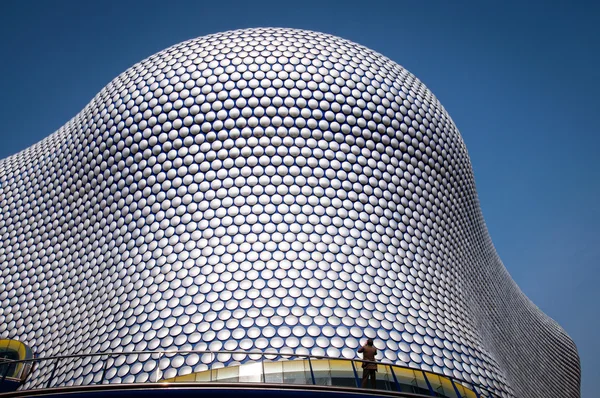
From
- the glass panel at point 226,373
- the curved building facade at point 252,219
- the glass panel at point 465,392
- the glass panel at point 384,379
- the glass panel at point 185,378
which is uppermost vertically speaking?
the curved building facade at point 252,219

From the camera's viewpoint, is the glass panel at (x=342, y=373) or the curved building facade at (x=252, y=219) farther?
the curved building facade at (x=252, y=219)

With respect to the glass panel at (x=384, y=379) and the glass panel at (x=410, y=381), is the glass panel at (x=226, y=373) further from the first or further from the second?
the glass panel at (x=410, y=381)

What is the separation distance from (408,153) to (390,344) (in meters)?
7.36

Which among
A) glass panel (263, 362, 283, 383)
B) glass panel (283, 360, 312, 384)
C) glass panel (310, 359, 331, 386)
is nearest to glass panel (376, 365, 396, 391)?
glass panel (310, 359, 331, 386)

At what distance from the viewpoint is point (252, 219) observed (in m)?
16.5

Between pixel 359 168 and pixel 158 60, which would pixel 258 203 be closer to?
pixel 359 168

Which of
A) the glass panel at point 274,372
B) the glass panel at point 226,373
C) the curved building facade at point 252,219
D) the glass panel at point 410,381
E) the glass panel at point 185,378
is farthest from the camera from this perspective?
the curved building facade at point 252,219

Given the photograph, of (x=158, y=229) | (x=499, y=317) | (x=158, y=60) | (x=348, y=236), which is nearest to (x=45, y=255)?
(x=158, y=229)

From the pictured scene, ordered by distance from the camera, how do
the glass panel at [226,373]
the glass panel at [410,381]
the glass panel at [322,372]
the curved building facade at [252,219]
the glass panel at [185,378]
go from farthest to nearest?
the curved building facade at [252,219]
the glass panel at [185,378]
the glass panel at [226,373]
the glass panel at [410,381]
the glass panel at [322,372]

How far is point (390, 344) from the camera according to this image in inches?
572

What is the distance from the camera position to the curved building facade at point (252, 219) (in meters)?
14.7

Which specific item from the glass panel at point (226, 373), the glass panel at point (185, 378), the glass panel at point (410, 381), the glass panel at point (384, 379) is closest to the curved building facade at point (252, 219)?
the glass panel at point (185, 378)

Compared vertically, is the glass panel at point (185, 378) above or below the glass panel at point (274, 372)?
above

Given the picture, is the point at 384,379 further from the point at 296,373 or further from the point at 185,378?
the point at 185,378
